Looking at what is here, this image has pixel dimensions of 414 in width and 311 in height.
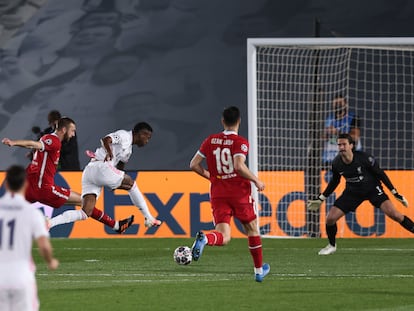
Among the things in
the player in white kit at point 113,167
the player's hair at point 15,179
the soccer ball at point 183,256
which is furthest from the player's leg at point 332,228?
the player's hair at point 15,179

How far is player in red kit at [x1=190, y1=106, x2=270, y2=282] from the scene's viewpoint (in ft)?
38.6

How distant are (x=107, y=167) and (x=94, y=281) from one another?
431 centimetres

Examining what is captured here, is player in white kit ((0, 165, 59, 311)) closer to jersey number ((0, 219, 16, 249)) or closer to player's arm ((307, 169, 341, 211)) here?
jersey number ((0, 219, 16, 249))

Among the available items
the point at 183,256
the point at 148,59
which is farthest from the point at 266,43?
the point at 183,256

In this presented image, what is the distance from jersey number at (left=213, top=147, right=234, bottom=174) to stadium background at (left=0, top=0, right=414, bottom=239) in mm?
11535

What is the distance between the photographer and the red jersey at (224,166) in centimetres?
1186

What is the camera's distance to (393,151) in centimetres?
2219

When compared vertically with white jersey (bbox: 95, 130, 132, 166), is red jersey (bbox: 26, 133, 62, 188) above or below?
below

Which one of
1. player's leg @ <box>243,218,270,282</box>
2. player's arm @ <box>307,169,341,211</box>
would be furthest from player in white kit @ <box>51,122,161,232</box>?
player's leg @ <box>243,218,270,282</box>

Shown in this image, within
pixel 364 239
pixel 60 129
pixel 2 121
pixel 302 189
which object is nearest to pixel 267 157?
pixel 302 189

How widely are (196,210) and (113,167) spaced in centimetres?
319

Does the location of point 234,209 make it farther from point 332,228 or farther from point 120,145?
point 120,145

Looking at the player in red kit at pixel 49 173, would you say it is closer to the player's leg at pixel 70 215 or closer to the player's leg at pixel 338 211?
the player's leg at pixel 70 215

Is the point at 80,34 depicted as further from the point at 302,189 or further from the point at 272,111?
the point at 302,189
